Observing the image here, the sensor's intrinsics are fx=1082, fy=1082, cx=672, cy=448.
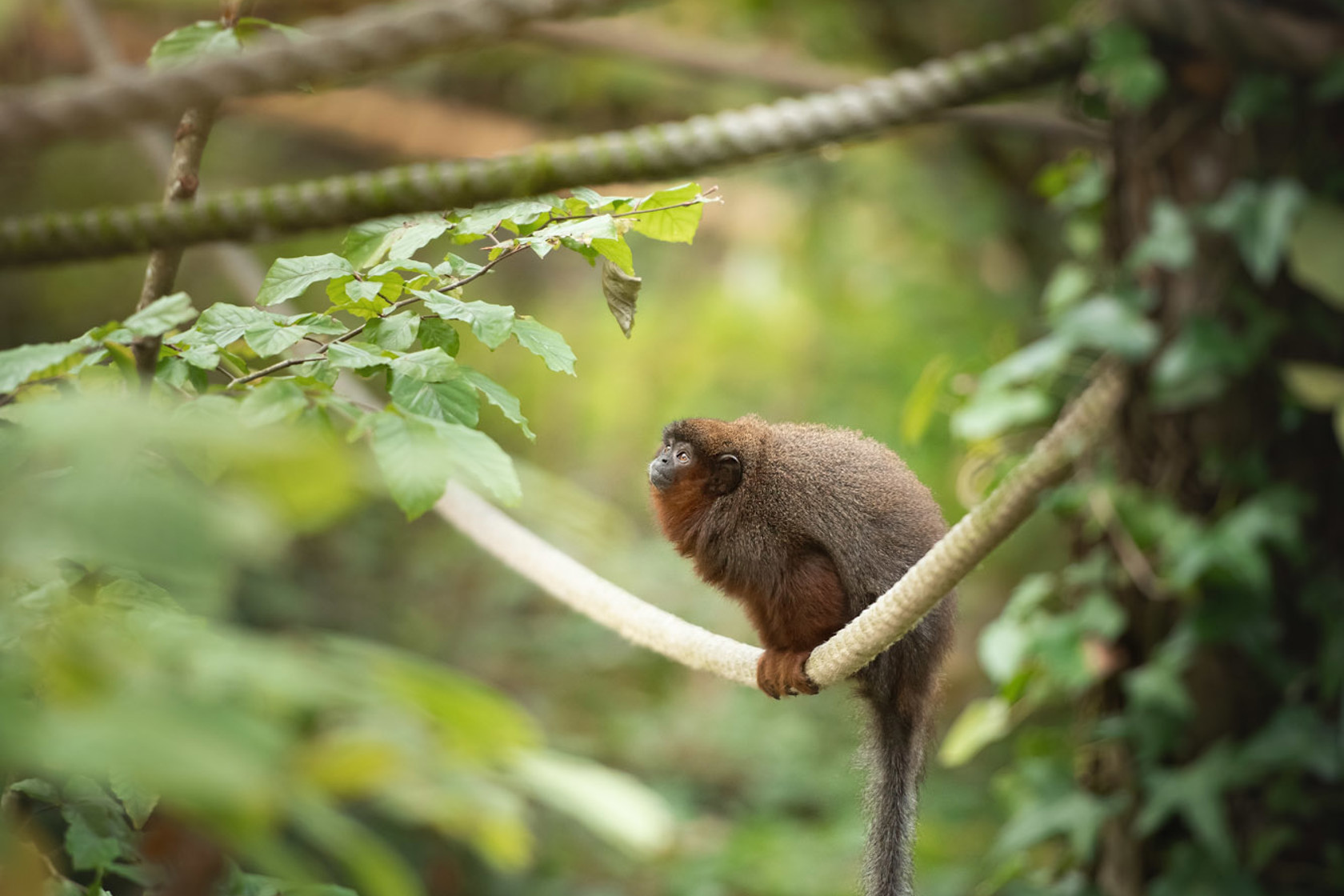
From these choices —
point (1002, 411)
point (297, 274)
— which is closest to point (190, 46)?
point (297, 274)

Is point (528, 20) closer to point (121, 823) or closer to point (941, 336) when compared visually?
point (121, 823)

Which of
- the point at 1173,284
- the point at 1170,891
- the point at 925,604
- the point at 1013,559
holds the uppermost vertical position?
the point at 1173,284

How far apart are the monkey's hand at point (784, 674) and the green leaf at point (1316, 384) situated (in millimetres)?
810

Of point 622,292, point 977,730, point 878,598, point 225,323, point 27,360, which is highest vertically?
point 27,360

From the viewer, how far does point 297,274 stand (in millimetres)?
1154

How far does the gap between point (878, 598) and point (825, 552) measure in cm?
31

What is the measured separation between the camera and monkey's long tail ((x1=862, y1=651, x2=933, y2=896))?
1833 millimetres

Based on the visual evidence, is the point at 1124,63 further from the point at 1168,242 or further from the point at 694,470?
the point at 694,470

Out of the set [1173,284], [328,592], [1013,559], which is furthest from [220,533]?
[328,592]

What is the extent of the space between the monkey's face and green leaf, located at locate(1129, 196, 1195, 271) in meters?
0.88

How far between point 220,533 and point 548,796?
212 millimetres

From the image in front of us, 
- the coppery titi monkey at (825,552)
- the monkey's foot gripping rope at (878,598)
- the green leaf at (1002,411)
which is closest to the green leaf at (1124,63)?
the monkey's foot gripping rope at (878,598)

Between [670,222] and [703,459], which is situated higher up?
[670,222]

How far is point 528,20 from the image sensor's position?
3.26 feet
